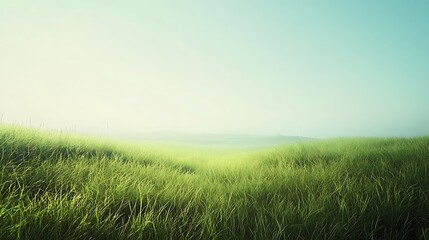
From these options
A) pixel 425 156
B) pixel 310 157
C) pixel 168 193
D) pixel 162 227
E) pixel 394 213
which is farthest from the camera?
pixel 310 157

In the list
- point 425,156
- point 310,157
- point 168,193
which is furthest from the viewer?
point 310,157

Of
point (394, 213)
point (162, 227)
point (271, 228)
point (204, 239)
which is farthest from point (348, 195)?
point (162, 227)

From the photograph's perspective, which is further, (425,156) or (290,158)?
(290,158)

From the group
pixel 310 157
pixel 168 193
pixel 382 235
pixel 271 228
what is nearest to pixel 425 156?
pixel 310 157

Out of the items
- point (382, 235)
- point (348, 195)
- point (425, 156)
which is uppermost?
point (425, 156)

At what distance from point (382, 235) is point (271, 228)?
81 cm

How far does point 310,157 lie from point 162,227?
378cm

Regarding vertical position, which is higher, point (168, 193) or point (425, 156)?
point (425, 156)

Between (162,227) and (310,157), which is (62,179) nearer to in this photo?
(162,227)

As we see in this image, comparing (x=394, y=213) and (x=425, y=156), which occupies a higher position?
(x=425, y=156)

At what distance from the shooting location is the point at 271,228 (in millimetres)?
2080

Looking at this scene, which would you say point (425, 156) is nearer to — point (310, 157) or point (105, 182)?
point (310, 157)

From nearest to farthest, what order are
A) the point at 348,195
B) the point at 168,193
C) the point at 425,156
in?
1. the point at 348,195
2. the point at 168,193
3. the point at 425,156

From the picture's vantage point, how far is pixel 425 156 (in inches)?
167
